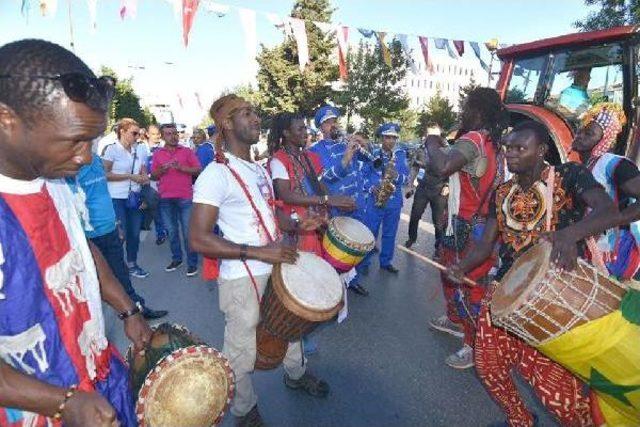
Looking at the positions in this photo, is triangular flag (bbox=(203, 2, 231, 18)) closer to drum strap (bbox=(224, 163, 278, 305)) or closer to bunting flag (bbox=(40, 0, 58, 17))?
bunting flag (bbox=(40, 0, 58, 17))

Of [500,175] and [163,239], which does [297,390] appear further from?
[163,239]

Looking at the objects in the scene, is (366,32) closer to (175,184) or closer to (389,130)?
(389,130)

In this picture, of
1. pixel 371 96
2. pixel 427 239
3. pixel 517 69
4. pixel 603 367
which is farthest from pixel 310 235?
pixel 371 96

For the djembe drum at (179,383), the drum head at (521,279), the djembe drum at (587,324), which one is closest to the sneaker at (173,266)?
the djembe drum at (179,383)

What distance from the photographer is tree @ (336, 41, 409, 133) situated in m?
30.7

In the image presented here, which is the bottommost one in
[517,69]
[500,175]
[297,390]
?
[297,390]

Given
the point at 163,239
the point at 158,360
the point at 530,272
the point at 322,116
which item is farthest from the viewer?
the point at 163,239

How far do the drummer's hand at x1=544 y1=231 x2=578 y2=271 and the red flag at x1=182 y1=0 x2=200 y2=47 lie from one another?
8.08 meters

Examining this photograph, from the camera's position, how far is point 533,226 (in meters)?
2.38

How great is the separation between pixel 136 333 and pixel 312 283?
103 cm

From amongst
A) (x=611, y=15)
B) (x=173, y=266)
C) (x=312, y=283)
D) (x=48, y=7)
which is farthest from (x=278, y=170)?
(x=611, y=15)

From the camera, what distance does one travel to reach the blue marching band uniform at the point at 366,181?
16.1ft

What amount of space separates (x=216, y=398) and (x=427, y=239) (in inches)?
254

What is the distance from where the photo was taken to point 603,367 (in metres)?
1.82
